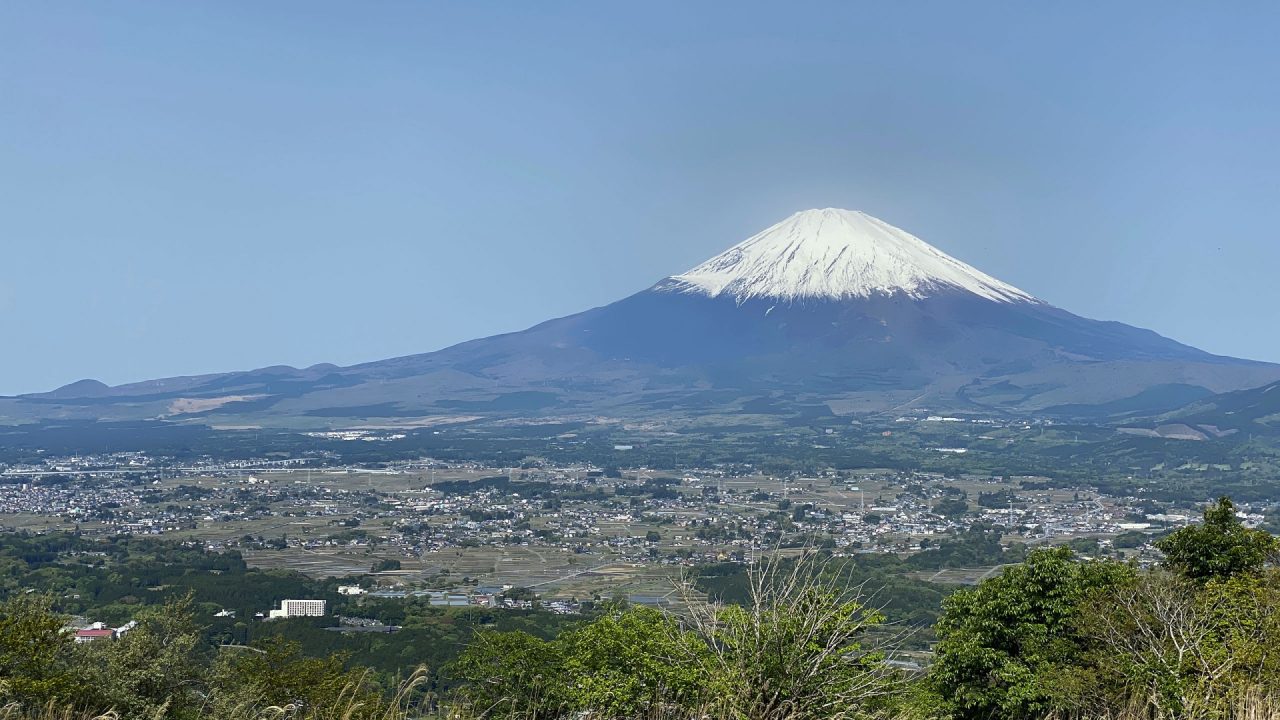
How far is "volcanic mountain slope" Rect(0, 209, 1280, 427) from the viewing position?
146625 millimetres

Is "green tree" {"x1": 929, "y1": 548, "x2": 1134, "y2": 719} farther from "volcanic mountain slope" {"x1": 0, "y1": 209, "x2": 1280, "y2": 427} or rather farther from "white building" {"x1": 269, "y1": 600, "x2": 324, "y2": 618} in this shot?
"volcanic mountain slope" {"x1": 0, "y1": 209, "x2": 1280, "y2": 427}

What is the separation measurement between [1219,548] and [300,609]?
25.7 meters

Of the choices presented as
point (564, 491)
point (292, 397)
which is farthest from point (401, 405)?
point (564, 491)

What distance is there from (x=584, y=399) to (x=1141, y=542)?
370ft

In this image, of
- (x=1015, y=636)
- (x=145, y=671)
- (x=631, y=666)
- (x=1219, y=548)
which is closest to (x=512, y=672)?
(x=631, y=666)

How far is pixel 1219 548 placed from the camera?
1630 cm

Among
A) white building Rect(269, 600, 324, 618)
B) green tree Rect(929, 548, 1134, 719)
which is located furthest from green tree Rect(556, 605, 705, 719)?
white building Rect(269, 600, 324, 618)

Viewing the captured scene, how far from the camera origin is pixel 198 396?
563ft

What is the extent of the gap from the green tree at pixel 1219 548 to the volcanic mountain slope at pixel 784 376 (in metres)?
118

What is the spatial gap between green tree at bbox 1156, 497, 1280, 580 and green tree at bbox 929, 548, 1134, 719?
0.77 m

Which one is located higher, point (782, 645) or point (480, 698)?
point (782, 645)

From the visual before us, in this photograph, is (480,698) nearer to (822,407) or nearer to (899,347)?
(822,407)

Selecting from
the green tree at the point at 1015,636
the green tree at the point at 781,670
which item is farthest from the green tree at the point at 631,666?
the green tree at the point at 1015,636

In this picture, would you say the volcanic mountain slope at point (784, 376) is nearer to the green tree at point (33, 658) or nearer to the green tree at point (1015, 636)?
the green tree at point (1015, 636)
